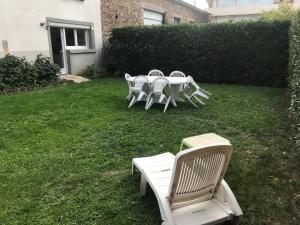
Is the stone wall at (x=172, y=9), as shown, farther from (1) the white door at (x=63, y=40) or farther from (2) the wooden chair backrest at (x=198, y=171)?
(2) the wooden chair backrest at (x=198, y=171)

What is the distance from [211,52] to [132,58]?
3.65 metres

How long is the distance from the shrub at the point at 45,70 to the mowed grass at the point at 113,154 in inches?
87.1

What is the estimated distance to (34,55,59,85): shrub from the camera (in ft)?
34.8

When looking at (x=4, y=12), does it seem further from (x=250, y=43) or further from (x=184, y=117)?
(x=250, y=43)

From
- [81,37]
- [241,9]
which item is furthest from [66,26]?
[241,9]

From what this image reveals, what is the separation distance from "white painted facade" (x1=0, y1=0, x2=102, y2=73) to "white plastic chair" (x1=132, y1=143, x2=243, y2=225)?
8.84m

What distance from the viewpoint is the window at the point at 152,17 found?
59.5ft

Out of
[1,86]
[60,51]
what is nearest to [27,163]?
[1,86]

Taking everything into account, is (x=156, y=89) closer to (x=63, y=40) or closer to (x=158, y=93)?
(x=158, y=93)

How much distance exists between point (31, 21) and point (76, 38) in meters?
2.69

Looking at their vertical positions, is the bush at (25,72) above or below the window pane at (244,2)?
below

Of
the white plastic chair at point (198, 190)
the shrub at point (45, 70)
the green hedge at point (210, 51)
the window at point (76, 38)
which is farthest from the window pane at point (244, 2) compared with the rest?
the white plastic chair at point (198, 190)

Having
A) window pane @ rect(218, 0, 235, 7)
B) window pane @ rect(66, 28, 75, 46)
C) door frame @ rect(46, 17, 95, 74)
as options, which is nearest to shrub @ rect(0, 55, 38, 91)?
door frame @ rect(46, 17, 95, 74)

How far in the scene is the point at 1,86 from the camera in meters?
9.34
